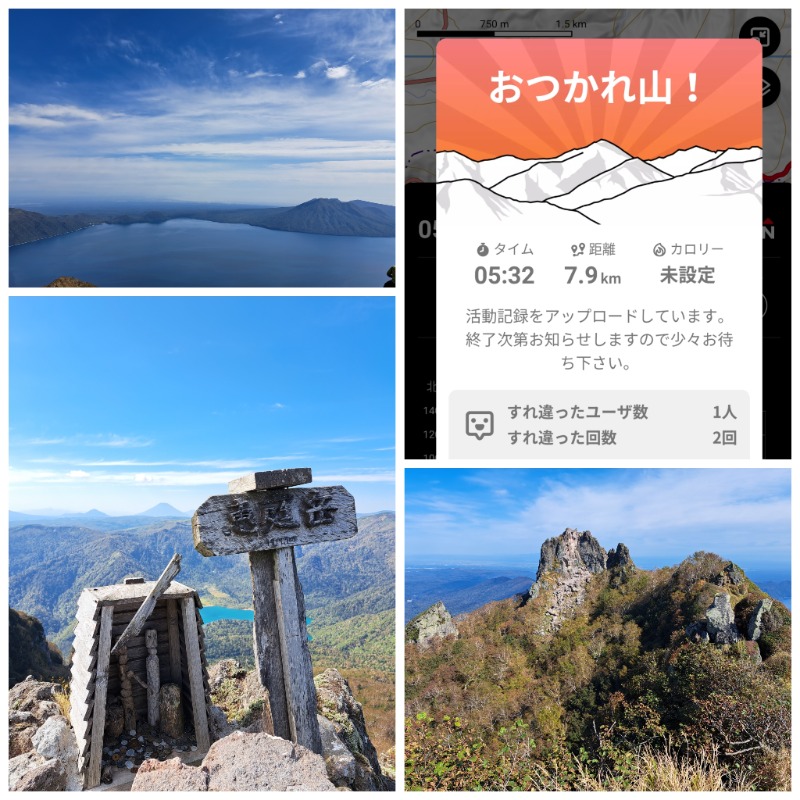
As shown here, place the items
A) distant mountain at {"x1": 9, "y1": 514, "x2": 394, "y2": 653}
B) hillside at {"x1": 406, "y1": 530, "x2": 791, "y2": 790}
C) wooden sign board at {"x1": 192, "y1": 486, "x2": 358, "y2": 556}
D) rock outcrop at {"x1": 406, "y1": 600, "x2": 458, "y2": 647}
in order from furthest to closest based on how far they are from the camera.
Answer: distant mountain at {"x1": 9, "y1": 514, "x2": 394, "y2": 653}
rock outcrop at {"x1": 406, "y1": 600, "x2": 458, "y2": 647}
hillside at {"x1": 406, "y1": 530, "x2": 791, "y2": 790}
wooden sign board at {"x1": 192, "y1": 486, "x2": 358, "y2": 556}

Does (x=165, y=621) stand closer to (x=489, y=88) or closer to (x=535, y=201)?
(x=535, y=201)

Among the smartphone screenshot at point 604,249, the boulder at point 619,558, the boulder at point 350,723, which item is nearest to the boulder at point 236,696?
the boulder at point 350,723

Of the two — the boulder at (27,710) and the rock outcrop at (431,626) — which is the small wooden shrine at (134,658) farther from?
the rock outcrop at (431,626)

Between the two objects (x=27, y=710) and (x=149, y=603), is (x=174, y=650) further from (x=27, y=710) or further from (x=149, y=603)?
(x=27, y=710)

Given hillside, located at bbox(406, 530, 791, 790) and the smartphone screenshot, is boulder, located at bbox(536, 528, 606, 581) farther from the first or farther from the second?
the smartphone screenshot

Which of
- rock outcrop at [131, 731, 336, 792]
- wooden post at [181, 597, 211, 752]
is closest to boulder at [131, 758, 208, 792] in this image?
rock outcrop at [131, 731, 336, 792]

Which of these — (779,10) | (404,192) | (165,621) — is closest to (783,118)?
(779,10)
